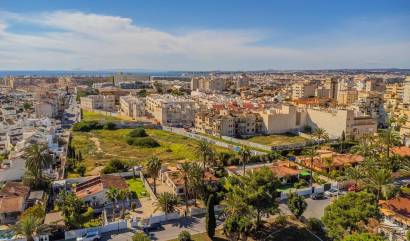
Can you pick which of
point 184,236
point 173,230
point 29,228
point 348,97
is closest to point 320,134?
point 173,230

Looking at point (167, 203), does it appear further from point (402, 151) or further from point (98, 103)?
point (98, 103)

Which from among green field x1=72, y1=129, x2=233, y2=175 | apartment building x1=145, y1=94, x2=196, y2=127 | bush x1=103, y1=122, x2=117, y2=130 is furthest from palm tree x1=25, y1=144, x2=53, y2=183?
apartment building x1=145, y1=94, x2=196, y2=127

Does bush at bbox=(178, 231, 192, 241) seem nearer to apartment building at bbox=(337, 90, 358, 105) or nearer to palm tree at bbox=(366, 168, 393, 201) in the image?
palm tree at bbox=(366, 168, 393, 201)

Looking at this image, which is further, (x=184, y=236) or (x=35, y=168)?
(x=35, y=168)

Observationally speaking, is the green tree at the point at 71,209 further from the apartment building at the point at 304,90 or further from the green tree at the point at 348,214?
the apartment building at the point at 304,90

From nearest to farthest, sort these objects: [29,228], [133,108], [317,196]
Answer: [29,228], [317,196], [133,108]

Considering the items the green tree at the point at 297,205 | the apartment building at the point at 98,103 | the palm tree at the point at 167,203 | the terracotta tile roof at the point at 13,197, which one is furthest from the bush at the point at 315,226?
the apartment building at the point at 98,103

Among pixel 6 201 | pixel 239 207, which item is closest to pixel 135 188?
pixel 6 201

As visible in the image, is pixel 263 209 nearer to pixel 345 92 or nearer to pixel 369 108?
pixel 369 108
